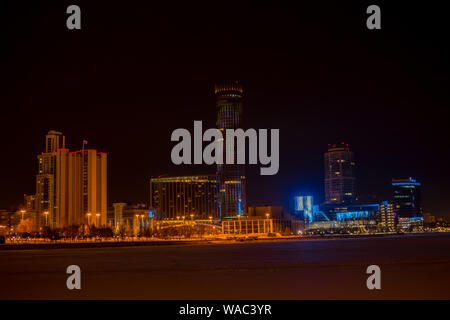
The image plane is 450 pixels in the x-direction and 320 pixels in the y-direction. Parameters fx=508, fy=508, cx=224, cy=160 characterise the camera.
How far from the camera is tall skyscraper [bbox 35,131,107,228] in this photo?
192000 mm

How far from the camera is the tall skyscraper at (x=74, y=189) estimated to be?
19200 cm

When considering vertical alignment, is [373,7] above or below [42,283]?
above

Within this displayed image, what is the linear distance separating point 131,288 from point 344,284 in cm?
971

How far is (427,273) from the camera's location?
27.3 m

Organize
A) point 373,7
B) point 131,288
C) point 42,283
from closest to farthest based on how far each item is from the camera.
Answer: point 131,288
point 42,283
point 373,7

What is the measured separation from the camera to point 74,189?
19562 cm
